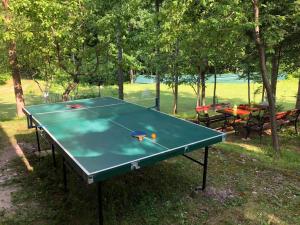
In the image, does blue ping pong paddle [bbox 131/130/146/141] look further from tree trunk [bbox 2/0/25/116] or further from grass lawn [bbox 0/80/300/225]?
tree trunk [bbox 2/0/25/116]

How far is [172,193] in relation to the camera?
265 inches

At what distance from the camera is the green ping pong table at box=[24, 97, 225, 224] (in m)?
4.80

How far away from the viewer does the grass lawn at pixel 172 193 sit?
5.81 m

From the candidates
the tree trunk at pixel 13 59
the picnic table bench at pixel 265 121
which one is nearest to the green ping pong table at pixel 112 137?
the picnic table bench at pixel 265 121

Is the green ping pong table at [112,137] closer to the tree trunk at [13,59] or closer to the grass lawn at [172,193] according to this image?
the grass lawn at [172,193]

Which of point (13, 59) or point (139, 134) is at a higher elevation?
point (13, 59)

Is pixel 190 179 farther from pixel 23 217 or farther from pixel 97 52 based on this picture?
pixel 97 52

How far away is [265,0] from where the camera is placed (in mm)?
9352

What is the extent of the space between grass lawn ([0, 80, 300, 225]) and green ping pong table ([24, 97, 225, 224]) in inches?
25.2

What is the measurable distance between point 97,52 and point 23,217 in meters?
9.61

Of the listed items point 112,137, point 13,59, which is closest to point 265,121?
point 112,137

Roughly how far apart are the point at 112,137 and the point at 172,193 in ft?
6.38

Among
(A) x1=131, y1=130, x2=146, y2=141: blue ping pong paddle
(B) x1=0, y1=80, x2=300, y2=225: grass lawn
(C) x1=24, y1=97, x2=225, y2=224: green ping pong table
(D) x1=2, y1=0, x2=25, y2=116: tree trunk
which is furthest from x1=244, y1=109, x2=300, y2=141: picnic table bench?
(D) x1=2, y1=0, x2=25, y2=116: tree trunk

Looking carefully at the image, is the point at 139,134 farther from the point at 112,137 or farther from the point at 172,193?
the point at 172,193
